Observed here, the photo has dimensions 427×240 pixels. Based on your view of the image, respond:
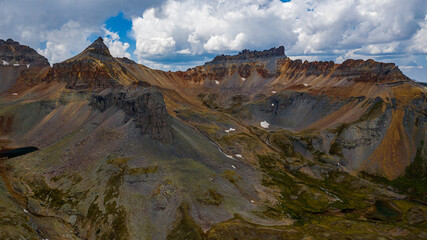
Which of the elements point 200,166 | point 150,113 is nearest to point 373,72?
point 200,166

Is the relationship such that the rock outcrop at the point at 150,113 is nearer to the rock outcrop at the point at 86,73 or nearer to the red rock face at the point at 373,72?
the rock outcrop at the point at 86,73

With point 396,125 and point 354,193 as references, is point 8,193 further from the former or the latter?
point 396,125

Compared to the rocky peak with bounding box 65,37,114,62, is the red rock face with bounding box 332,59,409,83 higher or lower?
lower

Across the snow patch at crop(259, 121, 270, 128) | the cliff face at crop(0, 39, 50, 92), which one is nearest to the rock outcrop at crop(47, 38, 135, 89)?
the cliff face at crop(0, 39, 50, 92)

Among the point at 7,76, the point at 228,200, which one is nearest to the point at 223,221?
the point at 228,200

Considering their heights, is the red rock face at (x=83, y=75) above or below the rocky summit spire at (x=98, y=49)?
below

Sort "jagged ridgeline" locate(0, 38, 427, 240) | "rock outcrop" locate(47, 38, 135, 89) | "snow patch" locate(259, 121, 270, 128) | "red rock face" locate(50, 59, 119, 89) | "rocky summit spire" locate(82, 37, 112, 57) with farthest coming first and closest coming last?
1. "rocky summit spire" locate(82, 37, 112, 57)
2. "snow patch" locate(259, 121, 270, 128)
3. "rock outcrop" locate(47, 38, 135, 89)
4. "red rock face" locate(50, 59, 119, 89)
5. "jagged ridgeline" locate(0, 38, 427, 240)

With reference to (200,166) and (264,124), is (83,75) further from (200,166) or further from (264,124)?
(264,124)

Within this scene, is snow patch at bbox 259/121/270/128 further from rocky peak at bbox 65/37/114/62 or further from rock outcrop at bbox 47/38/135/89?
rocky peak at bbox 65/37/114/62

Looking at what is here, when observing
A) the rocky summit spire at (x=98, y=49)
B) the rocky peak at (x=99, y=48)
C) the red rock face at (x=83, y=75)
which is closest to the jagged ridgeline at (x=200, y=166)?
the red rock face at (x=83, y=75)
